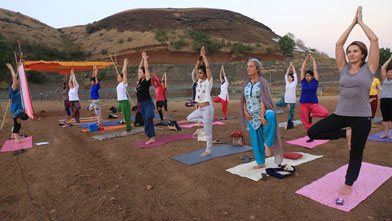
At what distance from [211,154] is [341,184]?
276cm

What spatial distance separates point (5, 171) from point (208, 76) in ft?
15.0

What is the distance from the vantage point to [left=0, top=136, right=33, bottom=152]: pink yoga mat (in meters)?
8.44

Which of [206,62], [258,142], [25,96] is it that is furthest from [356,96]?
[25,96]

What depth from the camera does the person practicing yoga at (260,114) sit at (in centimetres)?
521

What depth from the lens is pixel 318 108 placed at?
27.1ft

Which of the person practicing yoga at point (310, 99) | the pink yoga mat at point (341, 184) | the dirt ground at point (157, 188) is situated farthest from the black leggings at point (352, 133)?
the person practicing yoga at point (310, 99)

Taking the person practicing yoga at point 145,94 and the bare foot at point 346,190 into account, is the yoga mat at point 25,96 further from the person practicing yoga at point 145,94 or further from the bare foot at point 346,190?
the bare foot at point 346,190

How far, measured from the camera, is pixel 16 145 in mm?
8898

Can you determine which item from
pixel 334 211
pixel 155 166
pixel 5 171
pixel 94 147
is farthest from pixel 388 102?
pixel 5 171

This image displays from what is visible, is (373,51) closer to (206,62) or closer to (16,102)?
(206,62)

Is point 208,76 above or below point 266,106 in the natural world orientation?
above

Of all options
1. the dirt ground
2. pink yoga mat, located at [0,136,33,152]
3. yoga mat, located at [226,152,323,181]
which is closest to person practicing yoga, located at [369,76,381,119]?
the dirt ground

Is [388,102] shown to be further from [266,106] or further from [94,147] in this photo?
[94,147]

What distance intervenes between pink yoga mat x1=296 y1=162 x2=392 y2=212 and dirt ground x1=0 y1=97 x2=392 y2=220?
10cm
